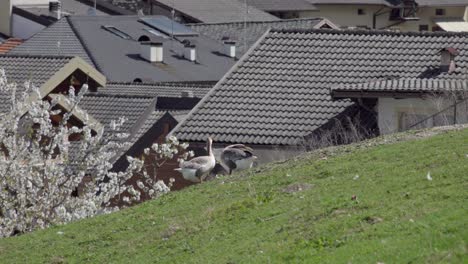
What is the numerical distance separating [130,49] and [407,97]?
84.9 ft

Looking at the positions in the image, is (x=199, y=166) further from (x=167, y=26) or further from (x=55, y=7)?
(x=55, y=7)

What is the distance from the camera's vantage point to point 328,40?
27.6 m

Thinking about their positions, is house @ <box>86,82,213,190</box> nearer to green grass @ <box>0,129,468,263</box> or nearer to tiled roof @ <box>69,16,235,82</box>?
tiled roof @ <box>69,16,235,82</box>

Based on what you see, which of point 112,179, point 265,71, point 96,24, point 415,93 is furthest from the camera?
point 96,24

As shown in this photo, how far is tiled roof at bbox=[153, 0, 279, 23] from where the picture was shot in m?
67.6

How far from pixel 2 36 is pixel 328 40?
1149 inches

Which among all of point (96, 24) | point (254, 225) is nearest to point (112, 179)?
point (254, 225)

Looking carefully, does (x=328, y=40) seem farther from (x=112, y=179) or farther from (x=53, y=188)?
(x=53, y=188)

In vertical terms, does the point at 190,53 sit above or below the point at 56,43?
below

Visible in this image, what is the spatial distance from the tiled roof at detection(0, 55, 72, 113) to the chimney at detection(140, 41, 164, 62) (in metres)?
16.8

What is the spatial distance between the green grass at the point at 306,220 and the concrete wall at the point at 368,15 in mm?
62224

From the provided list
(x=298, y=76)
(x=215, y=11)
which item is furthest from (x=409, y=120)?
(x=215, y=11)

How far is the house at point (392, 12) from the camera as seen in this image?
77.9m

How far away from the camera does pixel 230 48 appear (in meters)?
52.6
